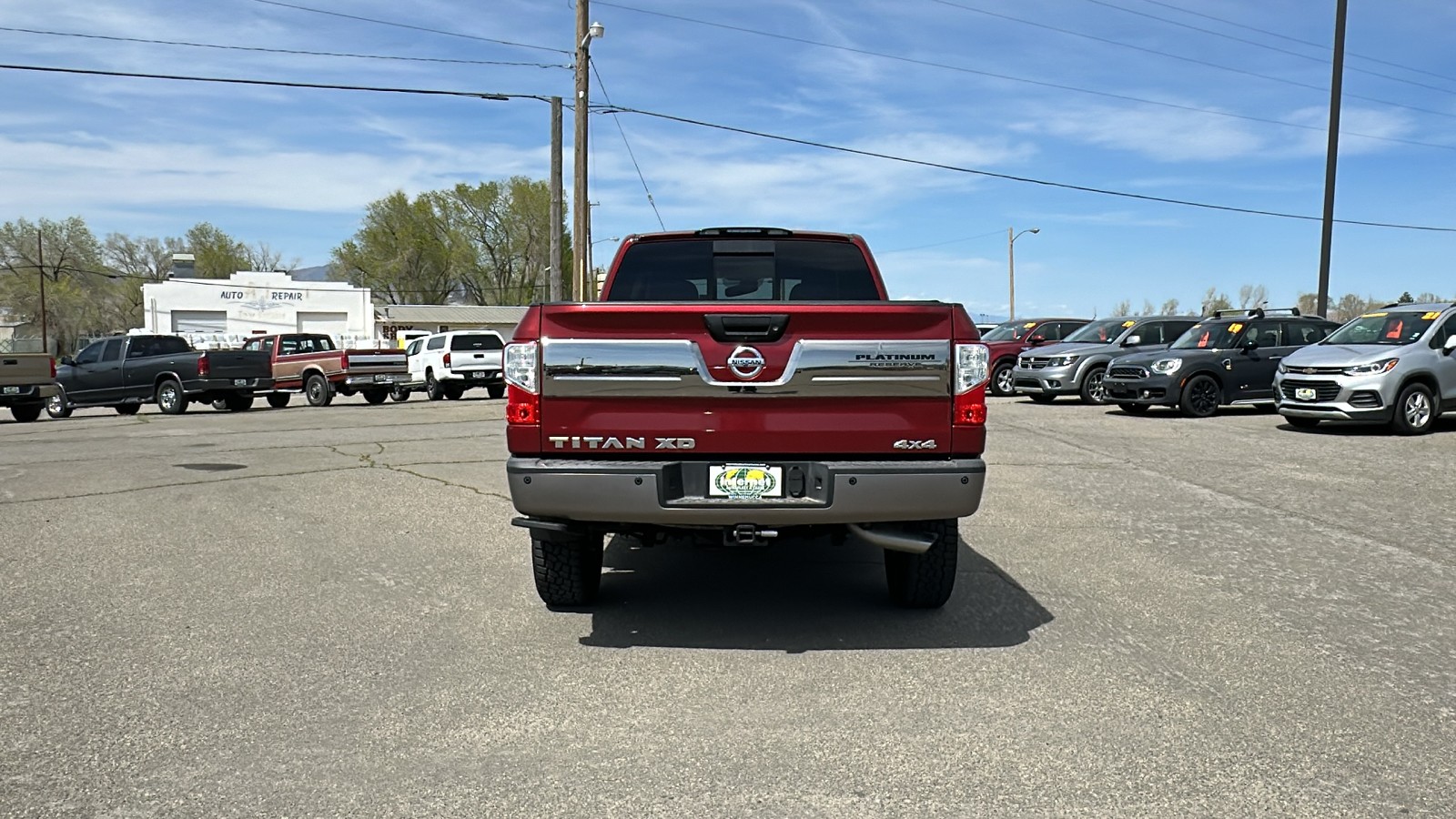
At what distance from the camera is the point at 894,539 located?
4957 mm

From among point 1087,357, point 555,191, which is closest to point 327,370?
point 555,191

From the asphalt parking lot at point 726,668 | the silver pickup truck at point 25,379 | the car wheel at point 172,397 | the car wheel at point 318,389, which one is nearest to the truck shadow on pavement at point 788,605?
the asphalt parking lot at point 726,668

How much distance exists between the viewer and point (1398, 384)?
14305mm

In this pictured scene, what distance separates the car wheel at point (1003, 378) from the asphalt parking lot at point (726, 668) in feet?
48.6

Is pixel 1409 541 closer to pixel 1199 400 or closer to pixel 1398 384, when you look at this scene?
pixel 1398 384

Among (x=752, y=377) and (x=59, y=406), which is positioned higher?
(x=752, y=377)

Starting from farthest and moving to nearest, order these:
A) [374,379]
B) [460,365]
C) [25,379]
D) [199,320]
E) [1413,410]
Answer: [199,320], [460,365], [374,379], [25,379], [1413,410]

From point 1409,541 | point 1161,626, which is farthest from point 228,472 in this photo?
point 1409,541

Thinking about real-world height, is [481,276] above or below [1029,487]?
above

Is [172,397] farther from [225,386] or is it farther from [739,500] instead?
[739,500]

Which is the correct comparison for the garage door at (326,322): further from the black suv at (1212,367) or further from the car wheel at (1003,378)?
the black suv at (1212,367)

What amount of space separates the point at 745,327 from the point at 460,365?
2404 cm

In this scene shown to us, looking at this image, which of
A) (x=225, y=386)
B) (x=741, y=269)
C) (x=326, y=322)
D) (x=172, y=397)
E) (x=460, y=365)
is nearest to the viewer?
(x=741, y=269)

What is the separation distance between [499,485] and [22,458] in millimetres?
6624
